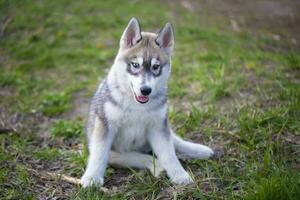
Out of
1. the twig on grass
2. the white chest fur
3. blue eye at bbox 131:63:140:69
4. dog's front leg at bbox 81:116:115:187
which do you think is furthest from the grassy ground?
blue eye at bbox 131:63:140:69

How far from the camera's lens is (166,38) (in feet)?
14.4

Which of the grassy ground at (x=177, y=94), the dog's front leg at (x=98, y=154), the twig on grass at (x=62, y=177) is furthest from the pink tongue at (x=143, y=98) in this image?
the twig on grass at (x=62, y=177)

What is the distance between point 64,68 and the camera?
7211 mm

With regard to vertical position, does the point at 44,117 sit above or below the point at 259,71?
below

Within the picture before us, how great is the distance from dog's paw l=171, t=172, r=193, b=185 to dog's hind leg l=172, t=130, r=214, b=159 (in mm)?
425

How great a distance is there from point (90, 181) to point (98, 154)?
0.24 m

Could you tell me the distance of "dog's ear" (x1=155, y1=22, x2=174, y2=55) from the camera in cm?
432

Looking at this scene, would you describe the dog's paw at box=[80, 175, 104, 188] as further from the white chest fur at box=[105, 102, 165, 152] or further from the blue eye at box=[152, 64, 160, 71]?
the blue eye at box=[152, 64, 160, 71]

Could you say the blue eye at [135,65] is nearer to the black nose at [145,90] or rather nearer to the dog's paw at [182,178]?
the black nose at [145,90]

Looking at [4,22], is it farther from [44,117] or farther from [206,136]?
[206,136]

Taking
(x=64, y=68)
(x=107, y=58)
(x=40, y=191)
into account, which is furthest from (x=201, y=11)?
(x=40, y=191)

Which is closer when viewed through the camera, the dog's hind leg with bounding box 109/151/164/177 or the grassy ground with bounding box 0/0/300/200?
the grassy ground with bounding box 0/0/300/200

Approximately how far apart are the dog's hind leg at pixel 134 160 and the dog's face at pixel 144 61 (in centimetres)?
60

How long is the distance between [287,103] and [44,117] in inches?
115
